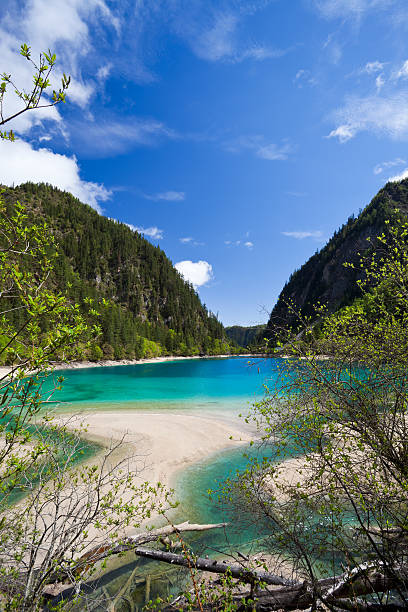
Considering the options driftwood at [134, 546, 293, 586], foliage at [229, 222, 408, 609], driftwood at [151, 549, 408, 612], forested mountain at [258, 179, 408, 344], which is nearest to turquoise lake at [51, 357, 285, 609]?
driftwood at [134, 546, 293, 586]

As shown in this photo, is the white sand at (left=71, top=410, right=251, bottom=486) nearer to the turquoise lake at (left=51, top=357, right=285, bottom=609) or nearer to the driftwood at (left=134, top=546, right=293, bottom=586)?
the turquoise lake at (left=51, top=357, right=285, bottom=609)

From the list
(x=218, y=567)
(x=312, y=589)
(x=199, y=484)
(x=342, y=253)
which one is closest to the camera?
(x=312, y=589)

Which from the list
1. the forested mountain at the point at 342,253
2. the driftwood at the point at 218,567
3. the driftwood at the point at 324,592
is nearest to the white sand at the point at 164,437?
the driftwood at the point at 218,567

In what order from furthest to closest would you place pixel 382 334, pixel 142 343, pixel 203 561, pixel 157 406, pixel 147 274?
pixel 147 274, pixel 142 343, pixel 157 406, pixel 203 561, pixel 382 334

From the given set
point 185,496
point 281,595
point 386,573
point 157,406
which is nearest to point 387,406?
point 386,573

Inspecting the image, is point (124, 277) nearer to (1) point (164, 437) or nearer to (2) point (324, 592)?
(1) point (164, 437)

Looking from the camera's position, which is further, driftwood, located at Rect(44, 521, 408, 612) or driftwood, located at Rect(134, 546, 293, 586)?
driftwood, located at Rect(134, 546, 293, 586)

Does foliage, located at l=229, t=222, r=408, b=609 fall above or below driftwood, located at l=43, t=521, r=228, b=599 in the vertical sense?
above

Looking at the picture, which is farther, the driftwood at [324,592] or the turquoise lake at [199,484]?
the turquoise lake at [199,484]

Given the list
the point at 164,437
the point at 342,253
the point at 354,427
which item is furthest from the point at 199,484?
the point at 342,253

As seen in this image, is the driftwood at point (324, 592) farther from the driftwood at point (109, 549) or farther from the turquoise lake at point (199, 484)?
the driftwood at point (109, 549)

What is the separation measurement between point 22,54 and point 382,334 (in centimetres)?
618

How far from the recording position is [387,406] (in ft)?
14.6

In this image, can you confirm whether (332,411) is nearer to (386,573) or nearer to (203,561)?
(386,573)
